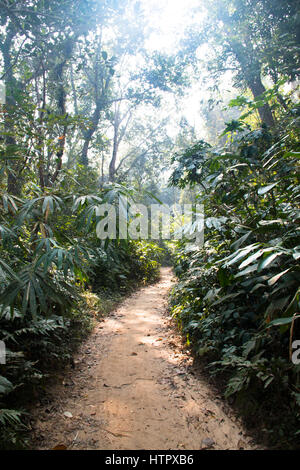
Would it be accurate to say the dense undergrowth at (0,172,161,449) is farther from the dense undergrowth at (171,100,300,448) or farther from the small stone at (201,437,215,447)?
the small stone at (201,437,215,447)

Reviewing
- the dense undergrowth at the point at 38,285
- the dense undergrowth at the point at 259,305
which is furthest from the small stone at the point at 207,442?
the dense undergrowth at the point at 38,285

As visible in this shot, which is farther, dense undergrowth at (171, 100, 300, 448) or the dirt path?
the dirt path

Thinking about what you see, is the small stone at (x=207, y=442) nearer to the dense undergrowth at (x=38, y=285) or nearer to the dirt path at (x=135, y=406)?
the dirt path at (x=135, y=406)

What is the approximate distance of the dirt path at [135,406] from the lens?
Result: 6.20 feet

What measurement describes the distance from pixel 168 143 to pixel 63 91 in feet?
41.6

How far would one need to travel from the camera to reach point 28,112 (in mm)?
3869

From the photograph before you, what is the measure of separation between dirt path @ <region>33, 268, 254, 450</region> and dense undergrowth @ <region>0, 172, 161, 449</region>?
0.75ft

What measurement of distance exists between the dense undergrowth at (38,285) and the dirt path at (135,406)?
8.9 inches

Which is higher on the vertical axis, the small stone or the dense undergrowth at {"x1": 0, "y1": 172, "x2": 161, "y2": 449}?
the dense undergrowth at {"x1": 0, "y1": 172, "x2": 161, "y2": 449}

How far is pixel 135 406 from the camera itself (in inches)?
89.7

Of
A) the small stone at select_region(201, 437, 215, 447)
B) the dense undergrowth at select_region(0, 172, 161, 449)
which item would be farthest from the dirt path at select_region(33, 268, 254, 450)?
the dense undergrowth at select_region(0, 172, 161, 449)

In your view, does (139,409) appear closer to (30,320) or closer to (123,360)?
(123,360)

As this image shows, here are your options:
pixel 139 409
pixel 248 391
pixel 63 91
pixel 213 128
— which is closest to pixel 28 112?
pixel 63 91

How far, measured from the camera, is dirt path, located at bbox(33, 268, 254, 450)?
1.89 m
